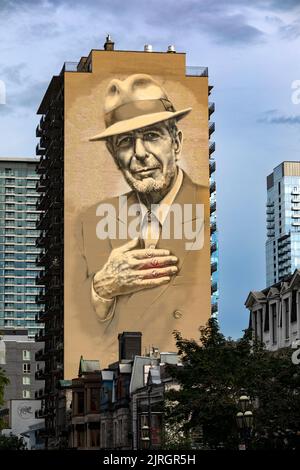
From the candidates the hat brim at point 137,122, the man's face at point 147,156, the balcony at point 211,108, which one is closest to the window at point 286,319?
the man's face at point 147,156

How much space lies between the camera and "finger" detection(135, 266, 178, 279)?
15700cm

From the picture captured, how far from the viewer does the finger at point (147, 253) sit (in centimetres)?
15738

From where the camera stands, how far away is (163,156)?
161m

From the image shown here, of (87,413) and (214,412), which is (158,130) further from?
(214,412)

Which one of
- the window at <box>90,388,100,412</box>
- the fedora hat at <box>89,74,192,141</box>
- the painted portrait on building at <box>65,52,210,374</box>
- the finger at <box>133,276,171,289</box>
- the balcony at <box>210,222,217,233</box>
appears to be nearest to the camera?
the window at <box>90,388,100,412</box>

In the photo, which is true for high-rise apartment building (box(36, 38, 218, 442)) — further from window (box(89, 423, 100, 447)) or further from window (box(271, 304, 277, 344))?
window (box(271, 304, 277, 344))

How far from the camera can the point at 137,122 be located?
160m

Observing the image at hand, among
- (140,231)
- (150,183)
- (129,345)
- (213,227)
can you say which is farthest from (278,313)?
(213,227)

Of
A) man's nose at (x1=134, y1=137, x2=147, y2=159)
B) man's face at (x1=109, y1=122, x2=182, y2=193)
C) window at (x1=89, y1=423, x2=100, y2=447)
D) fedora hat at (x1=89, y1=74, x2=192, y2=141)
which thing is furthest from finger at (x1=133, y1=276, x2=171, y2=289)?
window at (x1=89, y1=423, x2=100, y2=447)

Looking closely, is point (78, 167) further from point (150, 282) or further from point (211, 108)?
point (211, 108)

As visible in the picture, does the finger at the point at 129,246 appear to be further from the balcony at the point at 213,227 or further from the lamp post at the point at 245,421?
the lamp post at the point at 245,421

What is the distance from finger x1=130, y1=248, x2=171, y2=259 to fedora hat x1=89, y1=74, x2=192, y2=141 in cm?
1463
